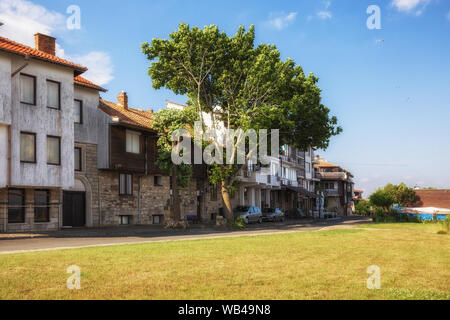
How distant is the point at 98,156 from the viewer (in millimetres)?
29375

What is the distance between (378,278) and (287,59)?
24929 mm

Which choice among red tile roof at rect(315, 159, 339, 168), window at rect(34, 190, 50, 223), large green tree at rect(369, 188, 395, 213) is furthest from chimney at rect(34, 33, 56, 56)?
red tile roof at rect(315, 159, 339, 168)

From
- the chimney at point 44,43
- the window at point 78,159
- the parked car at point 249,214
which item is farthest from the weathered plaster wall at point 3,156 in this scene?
the parked car at point 249,214

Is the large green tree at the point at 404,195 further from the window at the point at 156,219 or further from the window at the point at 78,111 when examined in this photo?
the window at the point at 78,111

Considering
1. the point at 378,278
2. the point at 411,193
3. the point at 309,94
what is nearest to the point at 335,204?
the point at 411,193

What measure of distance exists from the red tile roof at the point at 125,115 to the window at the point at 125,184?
12.0ft

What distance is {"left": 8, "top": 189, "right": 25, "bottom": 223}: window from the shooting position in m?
23.0

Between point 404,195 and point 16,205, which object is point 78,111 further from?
point 404,195

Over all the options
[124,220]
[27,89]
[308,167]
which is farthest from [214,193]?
[308,167]

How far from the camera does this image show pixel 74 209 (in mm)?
27906

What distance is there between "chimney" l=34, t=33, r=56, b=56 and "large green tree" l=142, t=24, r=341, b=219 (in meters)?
6.01

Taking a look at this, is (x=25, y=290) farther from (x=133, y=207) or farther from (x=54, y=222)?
(x=133, y=207)

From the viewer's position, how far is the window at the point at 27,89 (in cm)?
2247

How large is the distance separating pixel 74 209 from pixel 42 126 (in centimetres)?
679
